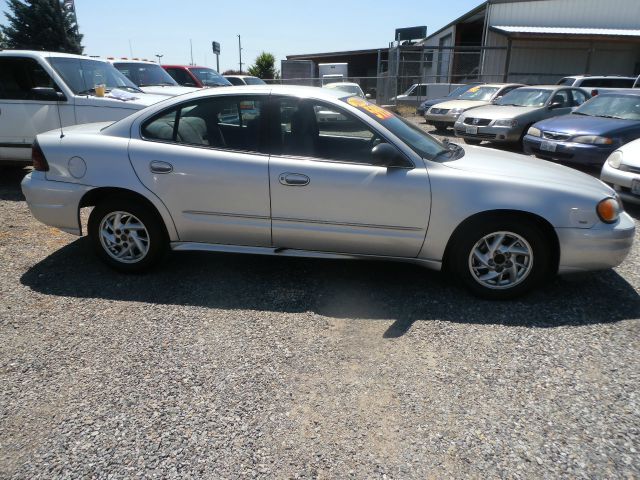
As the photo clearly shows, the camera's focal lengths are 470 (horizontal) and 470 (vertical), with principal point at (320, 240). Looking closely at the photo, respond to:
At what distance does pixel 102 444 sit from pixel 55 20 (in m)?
33.9

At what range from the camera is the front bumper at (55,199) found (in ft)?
12.9

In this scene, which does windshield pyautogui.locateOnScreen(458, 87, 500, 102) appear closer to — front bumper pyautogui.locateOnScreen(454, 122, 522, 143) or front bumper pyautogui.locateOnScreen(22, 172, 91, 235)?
front bumper pyautogui.locateOnScreen(454, 122, 522, 143)

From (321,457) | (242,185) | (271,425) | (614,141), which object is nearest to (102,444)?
(271,425)

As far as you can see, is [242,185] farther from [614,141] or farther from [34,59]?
[614,141]

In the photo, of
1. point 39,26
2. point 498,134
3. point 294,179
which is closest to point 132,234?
point 294,179

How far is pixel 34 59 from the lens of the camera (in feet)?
21.9

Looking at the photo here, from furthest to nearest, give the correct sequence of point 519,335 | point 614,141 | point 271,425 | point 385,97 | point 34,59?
1. point 385,97
2. point 614,141
3. point 34,59
4. point 519,335
5. point 271,425

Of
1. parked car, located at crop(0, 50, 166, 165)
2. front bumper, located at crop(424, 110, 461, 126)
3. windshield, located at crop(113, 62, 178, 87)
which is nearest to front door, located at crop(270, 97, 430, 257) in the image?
parked car, located at crop(0, 50, 166, 165)

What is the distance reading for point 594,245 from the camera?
3.47 metres

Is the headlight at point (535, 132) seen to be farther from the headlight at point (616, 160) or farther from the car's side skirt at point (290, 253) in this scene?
the car's side skirt at point (290, 253)

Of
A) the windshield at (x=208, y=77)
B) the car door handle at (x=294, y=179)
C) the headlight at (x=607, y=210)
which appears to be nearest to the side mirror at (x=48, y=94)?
the car door handle at (x=294, y=179)

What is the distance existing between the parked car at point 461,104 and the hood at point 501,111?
2.07 m

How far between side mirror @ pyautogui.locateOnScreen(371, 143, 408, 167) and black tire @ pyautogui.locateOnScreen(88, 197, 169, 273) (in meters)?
1.86

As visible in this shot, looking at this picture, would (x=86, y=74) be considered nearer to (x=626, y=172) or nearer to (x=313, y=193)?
(x=313, y=193)
